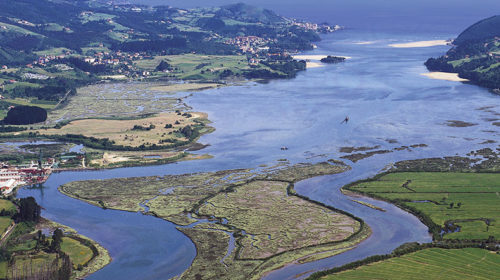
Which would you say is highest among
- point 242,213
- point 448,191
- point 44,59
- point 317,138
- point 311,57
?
point 311,57

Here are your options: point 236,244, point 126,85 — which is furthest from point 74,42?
point 236,244

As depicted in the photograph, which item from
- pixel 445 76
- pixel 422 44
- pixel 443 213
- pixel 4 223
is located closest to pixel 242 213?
pixel 443 213

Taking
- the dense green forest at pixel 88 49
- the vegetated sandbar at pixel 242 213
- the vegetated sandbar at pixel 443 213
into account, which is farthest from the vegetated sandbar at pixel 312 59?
the vegetated sandbar at pixel 242 213

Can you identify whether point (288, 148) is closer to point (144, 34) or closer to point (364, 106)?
point (364, 106)

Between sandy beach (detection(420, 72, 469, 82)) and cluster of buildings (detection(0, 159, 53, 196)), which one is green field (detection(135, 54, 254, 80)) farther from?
cluster of buildings (detection(0, 159, 53, 196))

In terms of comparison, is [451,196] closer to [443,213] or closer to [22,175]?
[443,213]

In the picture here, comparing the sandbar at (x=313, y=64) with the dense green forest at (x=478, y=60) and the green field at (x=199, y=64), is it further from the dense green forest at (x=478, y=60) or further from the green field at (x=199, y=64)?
the dense green forest at (x=478, y=60)

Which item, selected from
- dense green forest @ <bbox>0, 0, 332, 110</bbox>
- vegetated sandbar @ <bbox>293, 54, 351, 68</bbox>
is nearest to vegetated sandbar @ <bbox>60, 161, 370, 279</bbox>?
dense green forest @ <bbox>0, 0, 332, 110</bbox>
